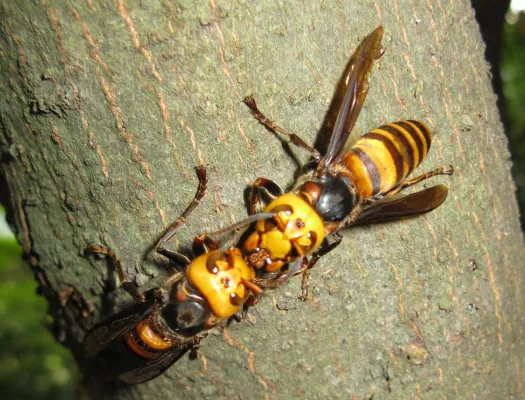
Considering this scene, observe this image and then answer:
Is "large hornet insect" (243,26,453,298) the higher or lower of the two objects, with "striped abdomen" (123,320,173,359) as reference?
higher

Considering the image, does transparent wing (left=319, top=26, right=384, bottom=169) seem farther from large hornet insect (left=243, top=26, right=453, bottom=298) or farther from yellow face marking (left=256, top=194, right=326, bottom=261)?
yellow face marking (left=256, top=194, right=326, bottom=261)

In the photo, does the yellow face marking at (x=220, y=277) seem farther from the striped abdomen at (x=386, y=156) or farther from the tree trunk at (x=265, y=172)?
the striped abdomen at (x=386, y=156)

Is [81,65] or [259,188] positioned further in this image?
[259,188]

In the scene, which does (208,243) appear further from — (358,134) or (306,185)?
(358,134)

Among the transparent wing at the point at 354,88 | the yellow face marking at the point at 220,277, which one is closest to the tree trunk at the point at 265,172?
the transparent wing at the point at 354,88

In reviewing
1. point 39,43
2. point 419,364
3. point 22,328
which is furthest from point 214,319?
point 22,328

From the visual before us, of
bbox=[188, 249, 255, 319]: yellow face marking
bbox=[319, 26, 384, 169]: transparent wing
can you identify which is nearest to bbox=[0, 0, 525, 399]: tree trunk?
bbox=[319, 26, 384, 169]: transparent wing
